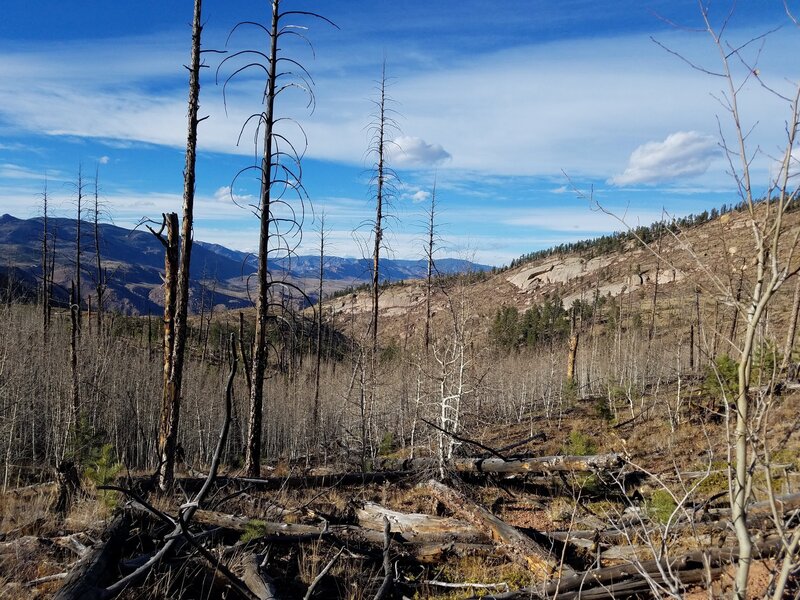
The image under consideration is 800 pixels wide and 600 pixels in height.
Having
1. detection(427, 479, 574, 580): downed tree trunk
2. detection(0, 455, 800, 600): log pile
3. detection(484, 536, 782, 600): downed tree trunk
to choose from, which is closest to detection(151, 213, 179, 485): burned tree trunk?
detection(0, 455, 800, 600): log pile

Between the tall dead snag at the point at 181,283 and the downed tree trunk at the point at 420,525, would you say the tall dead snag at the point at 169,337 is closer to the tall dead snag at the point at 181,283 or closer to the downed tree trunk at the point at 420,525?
the tall dead snag at the point at 181,283

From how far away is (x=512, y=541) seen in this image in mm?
6191

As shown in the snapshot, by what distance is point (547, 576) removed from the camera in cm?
542

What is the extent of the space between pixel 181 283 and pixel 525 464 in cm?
727

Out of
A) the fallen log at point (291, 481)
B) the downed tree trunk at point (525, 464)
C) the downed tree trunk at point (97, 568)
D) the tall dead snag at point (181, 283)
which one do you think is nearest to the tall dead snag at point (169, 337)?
the tall dead snag at point (181, 283)

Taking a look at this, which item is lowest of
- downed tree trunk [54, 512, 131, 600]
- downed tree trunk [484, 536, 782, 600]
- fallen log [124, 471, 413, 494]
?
fallen log [124, 471, 413, 494]

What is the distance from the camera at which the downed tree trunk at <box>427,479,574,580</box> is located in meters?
5.58

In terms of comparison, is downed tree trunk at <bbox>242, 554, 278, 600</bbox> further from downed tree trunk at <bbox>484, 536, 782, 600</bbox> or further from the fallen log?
the fallen log

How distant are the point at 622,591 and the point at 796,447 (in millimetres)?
7591

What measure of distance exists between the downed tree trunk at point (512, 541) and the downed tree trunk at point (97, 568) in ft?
13.1

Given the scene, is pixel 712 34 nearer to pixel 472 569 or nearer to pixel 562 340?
pixel 472 569

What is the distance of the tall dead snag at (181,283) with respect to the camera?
301 inches

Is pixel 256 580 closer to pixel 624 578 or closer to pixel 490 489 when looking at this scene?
pixel 624 578

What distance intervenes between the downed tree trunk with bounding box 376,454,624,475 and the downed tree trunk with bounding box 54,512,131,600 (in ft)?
20.4
